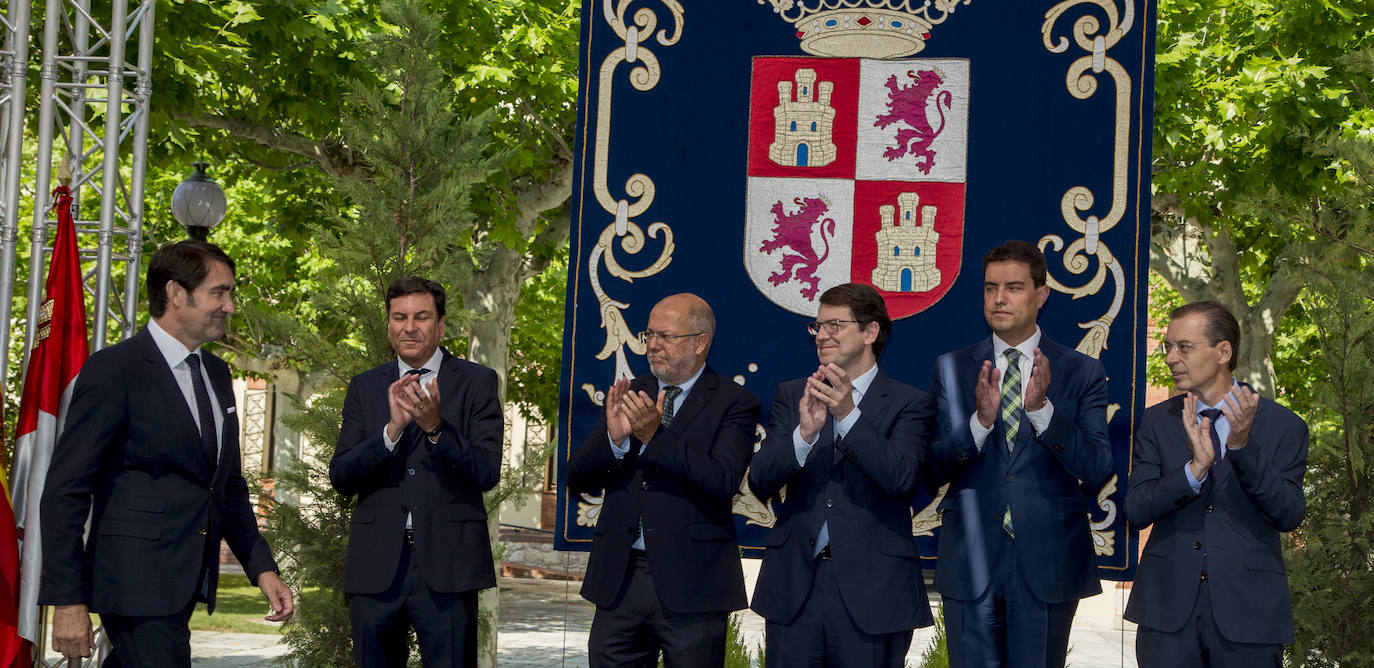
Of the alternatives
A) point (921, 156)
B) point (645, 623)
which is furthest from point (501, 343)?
point (645, 623)

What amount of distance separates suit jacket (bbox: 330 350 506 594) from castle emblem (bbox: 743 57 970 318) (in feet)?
5.41

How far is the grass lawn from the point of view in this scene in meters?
15.4

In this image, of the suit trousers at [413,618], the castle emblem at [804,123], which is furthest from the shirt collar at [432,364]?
the castle emblem at [804,123]

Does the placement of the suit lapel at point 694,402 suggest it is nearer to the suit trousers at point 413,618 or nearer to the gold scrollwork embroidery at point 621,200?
the suit trousers at point 413,618

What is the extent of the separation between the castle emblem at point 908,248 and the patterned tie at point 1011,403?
1184 mm

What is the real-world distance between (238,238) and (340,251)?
13.5 m

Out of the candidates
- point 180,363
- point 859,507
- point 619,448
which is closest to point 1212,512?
point 859,507

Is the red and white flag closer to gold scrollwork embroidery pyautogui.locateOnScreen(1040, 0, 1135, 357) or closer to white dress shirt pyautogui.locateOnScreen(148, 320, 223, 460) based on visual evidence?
white dress shirt pyautogui.locateOnScreen(148, 320, 223, 460)

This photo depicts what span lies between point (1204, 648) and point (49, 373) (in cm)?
493

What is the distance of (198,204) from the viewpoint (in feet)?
37.9

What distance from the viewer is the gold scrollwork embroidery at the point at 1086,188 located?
6073 mm

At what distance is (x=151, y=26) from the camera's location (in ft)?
23.8

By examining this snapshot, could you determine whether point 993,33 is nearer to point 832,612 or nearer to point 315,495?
point 832,612

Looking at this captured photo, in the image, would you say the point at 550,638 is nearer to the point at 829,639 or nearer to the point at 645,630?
the point at 645,630
